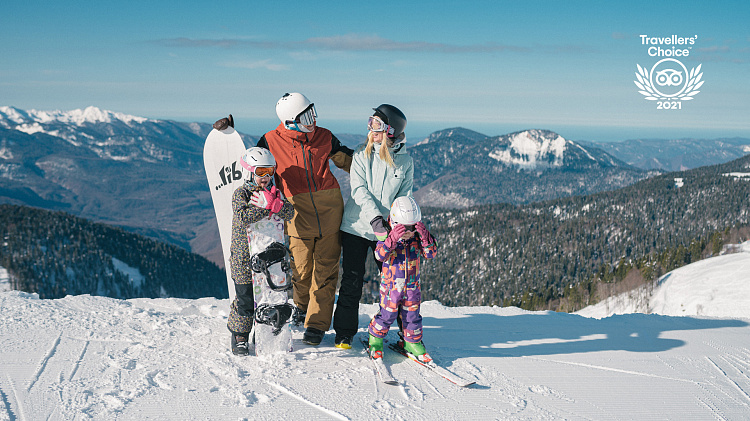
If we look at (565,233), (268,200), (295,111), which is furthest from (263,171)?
(565,233)

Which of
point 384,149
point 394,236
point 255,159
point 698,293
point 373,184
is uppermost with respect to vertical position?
point 384,149

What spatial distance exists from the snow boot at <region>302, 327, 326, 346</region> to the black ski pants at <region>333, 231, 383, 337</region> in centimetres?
22

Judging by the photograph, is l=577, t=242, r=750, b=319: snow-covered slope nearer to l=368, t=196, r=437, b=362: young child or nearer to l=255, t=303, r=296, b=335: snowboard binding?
l=368, t=196, r=437, b=362: young child

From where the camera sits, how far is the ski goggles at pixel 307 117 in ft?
17.3

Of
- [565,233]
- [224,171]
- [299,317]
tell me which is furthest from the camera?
[565,233]

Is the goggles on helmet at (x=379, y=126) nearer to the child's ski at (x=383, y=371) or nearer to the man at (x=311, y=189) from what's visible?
the man at (x=311, y=189)

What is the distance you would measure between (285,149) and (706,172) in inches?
9298

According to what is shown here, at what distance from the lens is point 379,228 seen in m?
4.88

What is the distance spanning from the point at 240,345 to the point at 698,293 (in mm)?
51909

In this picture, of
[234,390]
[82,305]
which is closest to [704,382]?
[234,390]

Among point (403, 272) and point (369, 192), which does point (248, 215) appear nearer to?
point (369, 192)

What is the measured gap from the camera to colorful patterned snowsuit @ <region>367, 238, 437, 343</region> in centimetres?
495

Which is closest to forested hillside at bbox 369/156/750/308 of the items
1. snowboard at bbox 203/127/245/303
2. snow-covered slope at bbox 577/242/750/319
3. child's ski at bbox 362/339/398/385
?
snow-covered slope at bbox 577/242/750/319

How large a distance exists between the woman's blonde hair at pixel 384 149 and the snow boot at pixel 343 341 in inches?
86.2
